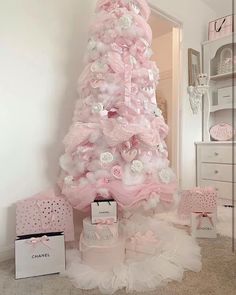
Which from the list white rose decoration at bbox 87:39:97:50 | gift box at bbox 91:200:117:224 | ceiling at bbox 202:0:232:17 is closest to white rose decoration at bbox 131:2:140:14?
white rose decoration at bbox 87:39:97:50

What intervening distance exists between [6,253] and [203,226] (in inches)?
47.5

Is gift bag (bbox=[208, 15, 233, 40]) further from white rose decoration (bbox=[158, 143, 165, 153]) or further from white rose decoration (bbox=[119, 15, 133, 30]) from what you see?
white rose decoration (bbox=[158, 143, 165, 153])

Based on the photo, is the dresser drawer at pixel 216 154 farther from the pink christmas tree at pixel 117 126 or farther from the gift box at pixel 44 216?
the gift box at pixel 44 216

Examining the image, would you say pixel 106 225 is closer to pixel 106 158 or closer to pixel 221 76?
pixel 106 158

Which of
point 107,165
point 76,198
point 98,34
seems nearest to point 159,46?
point 98,34

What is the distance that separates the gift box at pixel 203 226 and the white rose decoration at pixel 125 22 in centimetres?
125

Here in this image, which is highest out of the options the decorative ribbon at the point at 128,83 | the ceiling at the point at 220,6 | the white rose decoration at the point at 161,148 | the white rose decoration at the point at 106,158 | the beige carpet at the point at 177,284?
the ceiling at the point at 220,6

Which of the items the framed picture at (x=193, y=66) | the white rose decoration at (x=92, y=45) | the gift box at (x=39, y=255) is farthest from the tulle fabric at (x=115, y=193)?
the framed picture at (x=193, y=66)

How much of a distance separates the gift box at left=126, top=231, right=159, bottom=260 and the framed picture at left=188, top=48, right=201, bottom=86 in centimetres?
182

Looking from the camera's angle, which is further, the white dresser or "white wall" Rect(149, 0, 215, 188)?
"white wall" Rect(149, 0, 215, 188)

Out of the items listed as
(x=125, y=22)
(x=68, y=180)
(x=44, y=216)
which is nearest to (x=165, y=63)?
(x=125, y=22)

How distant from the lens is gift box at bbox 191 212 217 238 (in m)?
1.70

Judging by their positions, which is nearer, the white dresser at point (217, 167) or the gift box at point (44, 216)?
the gift box at point (44, 216)

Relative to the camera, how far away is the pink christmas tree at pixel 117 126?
1421 millimetres
